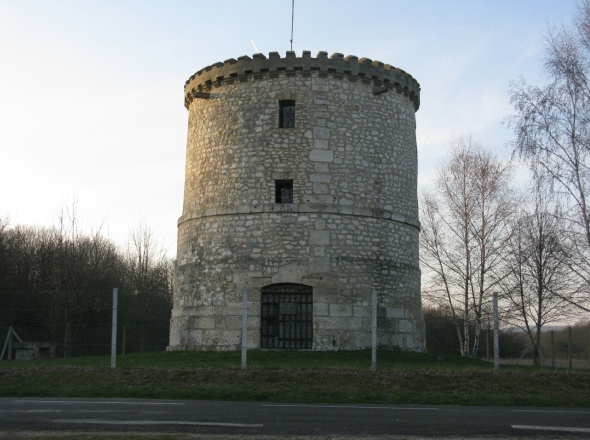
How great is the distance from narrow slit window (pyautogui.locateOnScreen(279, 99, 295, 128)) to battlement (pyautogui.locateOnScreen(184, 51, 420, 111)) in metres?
0.81

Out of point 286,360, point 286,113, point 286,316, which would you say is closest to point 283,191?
point 286,113

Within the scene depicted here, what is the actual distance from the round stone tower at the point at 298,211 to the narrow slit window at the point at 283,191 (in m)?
0.03

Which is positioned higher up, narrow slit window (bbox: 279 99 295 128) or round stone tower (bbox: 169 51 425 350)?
narrow slit window (bbox: 279 99 295 128)

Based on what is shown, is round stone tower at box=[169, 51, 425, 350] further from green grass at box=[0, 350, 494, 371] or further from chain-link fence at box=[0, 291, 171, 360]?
chain-link fence at box=[0, 291, 171, 360]

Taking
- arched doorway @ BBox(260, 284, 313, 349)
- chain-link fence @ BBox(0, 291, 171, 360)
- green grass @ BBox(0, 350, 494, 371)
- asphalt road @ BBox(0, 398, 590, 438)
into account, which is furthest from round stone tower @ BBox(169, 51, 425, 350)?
chain-link fence @ BBox(0, 291, 171, 360)

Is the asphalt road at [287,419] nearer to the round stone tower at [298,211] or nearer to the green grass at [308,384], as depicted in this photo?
the green grass at [308,384]

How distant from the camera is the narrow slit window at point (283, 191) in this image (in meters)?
18.9

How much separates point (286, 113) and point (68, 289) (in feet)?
54.3

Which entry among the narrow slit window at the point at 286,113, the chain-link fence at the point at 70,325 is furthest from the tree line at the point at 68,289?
the narrow slit window at the point at 286,113

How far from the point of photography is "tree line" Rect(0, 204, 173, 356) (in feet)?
94.3

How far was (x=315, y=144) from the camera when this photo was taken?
18.9 meters

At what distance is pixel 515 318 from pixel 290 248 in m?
12.7

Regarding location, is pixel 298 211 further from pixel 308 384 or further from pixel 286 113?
pixel 308 384

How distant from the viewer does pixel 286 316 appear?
18.2 meters
